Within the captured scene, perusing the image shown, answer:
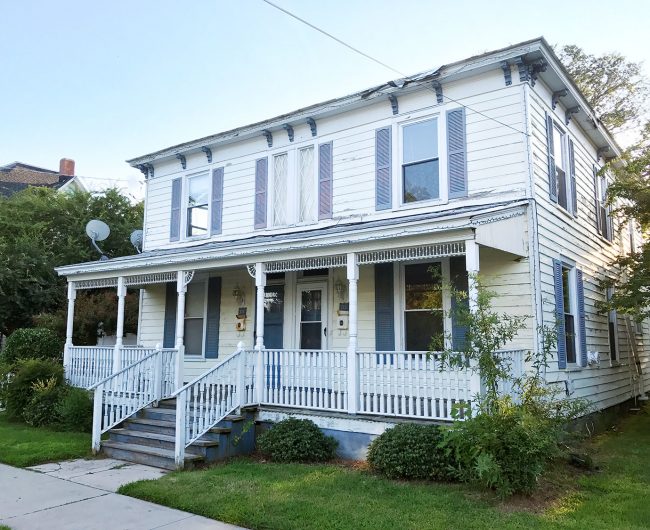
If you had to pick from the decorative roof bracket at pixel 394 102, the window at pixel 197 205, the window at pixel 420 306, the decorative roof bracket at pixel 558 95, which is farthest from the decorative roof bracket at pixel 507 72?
the window at pixel 197 205

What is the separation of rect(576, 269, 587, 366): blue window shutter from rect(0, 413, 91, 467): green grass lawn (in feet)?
28.9

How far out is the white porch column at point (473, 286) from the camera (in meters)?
7.17

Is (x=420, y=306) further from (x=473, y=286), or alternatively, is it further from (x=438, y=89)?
(x=438, y=89)

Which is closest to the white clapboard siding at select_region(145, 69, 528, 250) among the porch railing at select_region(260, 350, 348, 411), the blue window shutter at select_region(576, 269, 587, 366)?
the porch railing at select_region(260, 350, 348, 411)

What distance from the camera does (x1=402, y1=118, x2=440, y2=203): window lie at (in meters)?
9.84

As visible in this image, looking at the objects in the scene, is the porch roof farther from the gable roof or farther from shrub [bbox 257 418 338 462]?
shrub [bbox 257 418 338 462]

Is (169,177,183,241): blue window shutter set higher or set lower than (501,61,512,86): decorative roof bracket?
lower

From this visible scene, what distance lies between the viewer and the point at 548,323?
349 inches

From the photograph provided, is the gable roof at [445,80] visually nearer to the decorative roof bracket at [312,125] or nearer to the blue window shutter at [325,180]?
the decorative roof bracket at [312,125]

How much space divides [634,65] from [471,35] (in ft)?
58.8

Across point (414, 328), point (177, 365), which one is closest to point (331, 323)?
point (414, 328)

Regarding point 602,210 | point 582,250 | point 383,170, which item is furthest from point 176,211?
point 602,210

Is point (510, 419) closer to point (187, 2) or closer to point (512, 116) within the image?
point (512, 116)

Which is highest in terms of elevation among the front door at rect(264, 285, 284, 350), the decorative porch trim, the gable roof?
the gable roof
